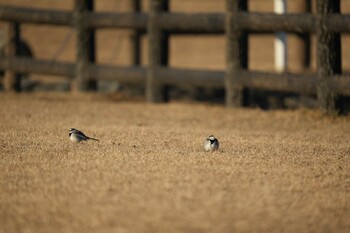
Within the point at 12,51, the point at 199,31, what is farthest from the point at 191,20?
the point at 12,51

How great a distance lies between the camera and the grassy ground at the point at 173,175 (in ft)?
17.1

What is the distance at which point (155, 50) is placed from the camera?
13602 mm

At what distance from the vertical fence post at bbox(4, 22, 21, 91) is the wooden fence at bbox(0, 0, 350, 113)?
0.02 m

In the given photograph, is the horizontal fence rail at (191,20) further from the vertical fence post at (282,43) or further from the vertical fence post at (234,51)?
the vertical fence post at (282,43)

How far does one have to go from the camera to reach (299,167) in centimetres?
716

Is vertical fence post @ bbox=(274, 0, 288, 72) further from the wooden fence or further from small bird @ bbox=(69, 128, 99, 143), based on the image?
small bird @ bbox=(69, 128, 99, 143)

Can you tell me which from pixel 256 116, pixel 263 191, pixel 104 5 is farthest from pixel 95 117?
pixel 104 5

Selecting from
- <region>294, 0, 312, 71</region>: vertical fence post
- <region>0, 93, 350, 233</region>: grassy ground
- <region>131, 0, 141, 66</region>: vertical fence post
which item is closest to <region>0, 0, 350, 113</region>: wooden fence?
<region>0, 93, 350, 233</region>: grassy ground

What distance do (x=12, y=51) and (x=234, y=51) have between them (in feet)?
16.6

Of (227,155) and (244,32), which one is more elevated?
(244,32)

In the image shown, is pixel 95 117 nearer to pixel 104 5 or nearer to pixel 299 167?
pixel 299 167

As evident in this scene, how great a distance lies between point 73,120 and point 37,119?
487mm

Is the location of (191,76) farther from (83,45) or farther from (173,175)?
(173,175)

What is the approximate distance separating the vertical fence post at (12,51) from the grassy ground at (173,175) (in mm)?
4340
